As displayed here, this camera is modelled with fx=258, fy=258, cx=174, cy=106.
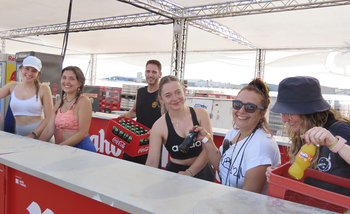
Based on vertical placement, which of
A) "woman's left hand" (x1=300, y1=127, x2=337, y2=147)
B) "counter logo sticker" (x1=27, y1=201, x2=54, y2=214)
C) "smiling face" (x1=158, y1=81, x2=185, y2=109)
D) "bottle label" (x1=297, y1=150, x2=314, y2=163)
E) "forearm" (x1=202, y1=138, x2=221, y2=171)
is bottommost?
"counter logo sticker" (x1=27, y1=201, x2=54, y2=214)

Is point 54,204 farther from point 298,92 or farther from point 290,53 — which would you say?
point 290,53

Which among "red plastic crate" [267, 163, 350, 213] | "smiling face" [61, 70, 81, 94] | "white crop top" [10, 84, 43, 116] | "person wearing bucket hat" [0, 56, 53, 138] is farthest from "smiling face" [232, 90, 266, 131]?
"white crop top" [10, 84, 43, 116]

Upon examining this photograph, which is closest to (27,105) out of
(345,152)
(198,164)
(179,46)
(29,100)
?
(29,100)

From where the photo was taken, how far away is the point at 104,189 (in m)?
1.29

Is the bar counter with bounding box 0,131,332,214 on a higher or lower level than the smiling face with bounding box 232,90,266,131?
lower

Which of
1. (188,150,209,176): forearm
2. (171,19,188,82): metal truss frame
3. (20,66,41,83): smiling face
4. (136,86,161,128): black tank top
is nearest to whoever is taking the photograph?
(188,150,209,176): forearm

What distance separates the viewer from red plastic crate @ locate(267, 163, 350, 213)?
1.05 meters

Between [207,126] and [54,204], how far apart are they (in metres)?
1.40

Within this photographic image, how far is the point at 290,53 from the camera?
12109 millimetres

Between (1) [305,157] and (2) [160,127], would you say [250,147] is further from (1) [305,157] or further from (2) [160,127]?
(2) [160,127]

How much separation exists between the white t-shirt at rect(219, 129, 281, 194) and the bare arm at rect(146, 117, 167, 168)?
0.69m

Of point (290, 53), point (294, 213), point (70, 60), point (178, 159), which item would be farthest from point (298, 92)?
point (70, 60)

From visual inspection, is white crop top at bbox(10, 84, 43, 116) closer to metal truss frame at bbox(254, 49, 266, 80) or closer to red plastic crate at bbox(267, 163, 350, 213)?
red plastic crate at bbox(267, 163, 350, 213)

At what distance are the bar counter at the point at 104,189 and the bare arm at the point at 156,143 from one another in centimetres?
48
